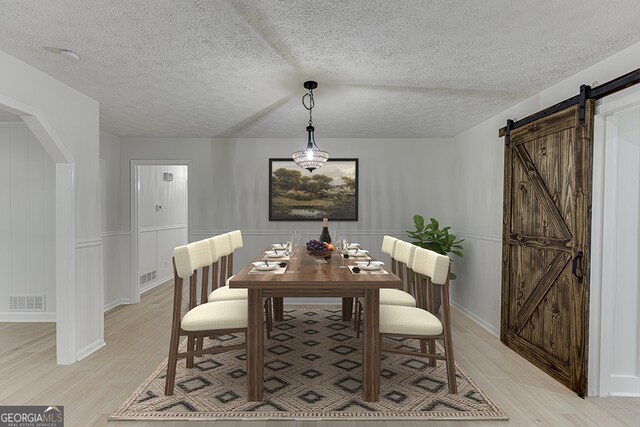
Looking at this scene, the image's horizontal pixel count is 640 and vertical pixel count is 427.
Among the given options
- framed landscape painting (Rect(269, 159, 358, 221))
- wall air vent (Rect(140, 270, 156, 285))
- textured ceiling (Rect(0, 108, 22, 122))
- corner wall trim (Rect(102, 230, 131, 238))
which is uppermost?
textured ceiling (Rect(0, 108, 22, 122))

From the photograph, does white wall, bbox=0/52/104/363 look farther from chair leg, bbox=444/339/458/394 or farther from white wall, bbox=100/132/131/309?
chair leg, bbox=444/339/458/394

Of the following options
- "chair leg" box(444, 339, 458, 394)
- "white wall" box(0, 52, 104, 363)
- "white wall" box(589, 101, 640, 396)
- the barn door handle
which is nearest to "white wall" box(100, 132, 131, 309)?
"white wall" box(0, 52, 104, 363)

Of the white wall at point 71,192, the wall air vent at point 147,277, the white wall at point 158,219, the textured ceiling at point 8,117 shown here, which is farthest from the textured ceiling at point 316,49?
the wall air vent at point 147,277

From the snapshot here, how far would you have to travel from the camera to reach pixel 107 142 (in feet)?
15.7

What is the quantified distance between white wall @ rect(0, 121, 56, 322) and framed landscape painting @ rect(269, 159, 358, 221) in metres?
2.69

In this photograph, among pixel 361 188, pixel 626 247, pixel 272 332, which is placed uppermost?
pixel 361 188

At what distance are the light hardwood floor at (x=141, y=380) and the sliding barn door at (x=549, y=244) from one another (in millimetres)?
197

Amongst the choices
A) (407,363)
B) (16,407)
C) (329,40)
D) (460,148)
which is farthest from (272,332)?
(460,148)

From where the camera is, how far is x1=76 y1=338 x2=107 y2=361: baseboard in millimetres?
3078

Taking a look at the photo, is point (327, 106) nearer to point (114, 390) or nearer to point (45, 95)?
point (45, 95)

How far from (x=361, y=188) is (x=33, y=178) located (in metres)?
4.09

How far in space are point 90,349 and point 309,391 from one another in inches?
83.2

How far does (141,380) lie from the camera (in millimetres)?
2688

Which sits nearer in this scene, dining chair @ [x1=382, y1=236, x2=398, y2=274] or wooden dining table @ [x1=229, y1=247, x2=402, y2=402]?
wooden dining table @ [x1=229, y1=247, x2=402, y2=402]
